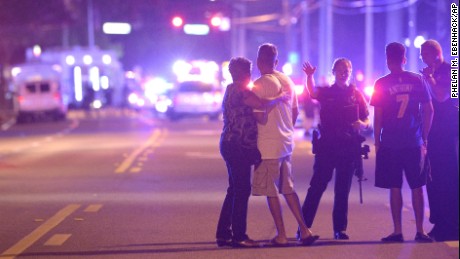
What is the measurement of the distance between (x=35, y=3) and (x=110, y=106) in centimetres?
1910

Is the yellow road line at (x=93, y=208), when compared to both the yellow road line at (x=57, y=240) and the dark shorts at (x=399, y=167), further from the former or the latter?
the dark shorts at (x=399, y=167)

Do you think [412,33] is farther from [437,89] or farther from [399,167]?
[399,167]

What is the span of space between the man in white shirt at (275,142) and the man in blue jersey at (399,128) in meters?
0.93

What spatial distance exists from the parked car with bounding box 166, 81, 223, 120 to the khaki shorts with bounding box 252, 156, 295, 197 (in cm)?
3438

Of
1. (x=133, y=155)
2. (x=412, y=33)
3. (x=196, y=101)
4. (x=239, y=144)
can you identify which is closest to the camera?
(x=239, y=144)

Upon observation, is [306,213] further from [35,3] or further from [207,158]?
[35,3]

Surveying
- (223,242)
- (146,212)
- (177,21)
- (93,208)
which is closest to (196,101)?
(177,21)

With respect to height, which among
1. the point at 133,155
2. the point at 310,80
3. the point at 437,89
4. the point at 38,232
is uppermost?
the point at 310,80

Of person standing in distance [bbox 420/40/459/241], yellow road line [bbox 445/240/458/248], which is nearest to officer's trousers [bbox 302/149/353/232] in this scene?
person standing in distance [bbox 420/40/459/241]

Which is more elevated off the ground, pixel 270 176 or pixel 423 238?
pixel 270 176

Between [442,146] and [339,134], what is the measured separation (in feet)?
3.78

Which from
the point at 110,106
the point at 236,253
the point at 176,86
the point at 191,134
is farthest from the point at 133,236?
the point at 110,106

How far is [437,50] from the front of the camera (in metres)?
9.88

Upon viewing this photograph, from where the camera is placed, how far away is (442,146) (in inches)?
390
